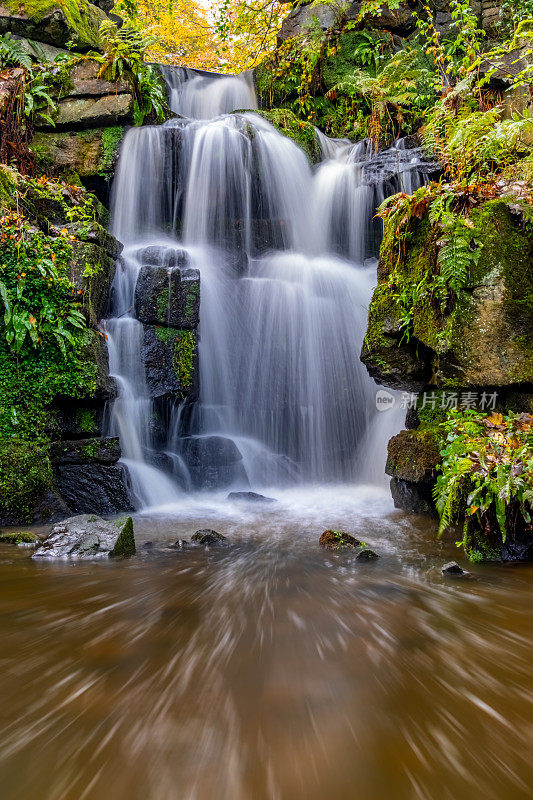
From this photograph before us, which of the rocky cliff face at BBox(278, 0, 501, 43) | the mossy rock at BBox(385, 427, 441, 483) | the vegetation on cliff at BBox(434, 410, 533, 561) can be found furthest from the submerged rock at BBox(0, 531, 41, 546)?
the rocky cliff face at BBox(278, 0, 501, 43)

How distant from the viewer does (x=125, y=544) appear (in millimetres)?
3949

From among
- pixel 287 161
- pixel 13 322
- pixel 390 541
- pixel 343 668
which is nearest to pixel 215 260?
pixel 287 161

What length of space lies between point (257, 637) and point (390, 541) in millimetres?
2320

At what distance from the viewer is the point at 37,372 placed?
5.55 metres

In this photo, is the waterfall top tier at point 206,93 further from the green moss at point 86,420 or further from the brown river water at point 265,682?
the brown river water at point 265,682

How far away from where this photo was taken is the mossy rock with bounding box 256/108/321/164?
10750 mm

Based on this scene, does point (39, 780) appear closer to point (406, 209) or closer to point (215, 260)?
point (406, 209)

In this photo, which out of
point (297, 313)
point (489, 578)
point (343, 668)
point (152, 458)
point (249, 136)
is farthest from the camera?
point (249, 136)

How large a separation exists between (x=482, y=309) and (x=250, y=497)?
3.73m

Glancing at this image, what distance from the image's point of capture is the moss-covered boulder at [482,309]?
429cm

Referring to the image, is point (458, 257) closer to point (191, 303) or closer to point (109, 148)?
point (191, 303)

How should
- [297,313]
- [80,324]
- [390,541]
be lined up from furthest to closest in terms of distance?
[297,313], [80,324], [390,541]

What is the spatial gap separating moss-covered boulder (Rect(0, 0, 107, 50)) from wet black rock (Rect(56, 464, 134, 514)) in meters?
9.62

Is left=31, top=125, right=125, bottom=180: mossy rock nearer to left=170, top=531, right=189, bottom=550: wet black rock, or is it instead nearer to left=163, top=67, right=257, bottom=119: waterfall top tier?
left=163, top=67, right=257, bottom=119: waterfall top tier
